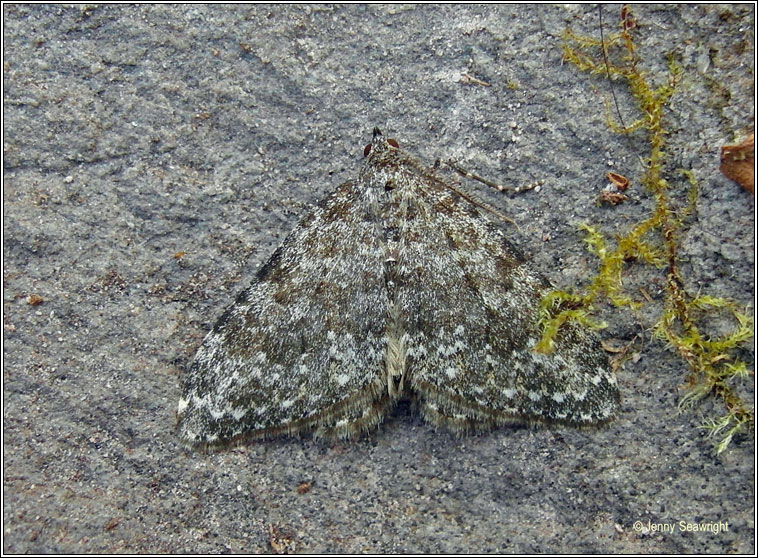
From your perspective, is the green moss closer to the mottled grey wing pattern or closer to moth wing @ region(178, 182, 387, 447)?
the mottled grey wing pattern

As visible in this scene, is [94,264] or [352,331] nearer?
[352,331]

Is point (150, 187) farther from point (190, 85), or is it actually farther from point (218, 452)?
point (218, 452)

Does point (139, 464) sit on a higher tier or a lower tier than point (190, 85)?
lower

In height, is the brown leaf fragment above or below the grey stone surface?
above

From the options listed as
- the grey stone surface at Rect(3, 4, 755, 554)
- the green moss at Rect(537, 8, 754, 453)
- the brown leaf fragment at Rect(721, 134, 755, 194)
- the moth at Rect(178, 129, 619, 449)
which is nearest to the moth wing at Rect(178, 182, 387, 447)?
the moth at Rect(178, 129, 619, 449)

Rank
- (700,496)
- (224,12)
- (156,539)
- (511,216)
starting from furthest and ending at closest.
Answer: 1. (224,12)
2. (511,216)
3. (156,539)
4. (700,496)

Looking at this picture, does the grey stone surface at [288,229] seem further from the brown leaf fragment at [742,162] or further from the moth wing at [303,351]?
the moth wing at [303,351]

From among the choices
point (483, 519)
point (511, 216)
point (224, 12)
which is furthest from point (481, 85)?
point (483, 519)

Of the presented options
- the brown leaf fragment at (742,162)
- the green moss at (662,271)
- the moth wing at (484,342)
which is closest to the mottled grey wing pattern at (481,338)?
the moth wing at (484,342)
